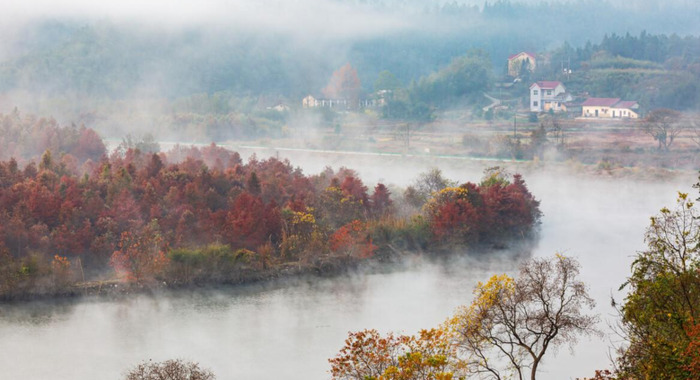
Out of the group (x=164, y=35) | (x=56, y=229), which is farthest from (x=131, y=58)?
(x=56, y=229)

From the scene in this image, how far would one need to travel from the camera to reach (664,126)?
4678 cm

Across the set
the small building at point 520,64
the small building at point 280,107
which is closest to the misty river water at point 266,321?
the small building at point 280,107

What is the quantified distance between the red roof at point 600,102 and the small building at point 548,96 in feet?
5.74

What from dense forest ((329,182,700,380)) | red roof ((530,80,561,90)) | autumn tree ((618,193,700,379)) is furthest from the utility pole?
autumn tree ((618,193,700,379))

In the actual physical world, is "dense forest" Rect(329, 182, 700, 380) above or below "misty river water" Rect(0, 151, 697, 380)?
above

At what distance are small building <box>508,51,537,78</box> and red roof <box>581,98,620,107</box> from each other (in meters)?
11.7

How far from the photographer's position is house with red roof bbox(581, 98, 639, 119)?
190 ft

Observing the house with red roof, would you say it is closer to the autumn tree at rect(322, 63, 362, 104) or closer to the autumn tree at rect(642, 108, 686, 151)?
the autumn tree at rect(642, 108, 686, 151)

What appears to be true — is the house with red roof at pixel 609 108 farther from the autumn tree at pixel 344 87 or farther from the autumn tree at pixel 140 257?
the autumn tree at pixel 140 257

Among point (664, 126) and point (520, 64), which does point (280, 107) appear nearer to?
point (520, 64)

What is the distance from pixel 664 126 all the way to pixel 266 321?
3469 cm

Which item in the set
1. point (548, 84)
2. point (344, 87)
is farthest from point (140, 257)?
point (344, 87)

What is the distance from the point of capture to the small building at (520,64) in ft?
237

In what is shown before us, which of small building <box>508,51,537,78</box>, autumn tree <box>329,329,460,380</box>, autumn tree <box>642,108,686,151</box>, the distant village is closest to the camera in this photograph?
autumn tree <box>329,329,460,380</box>
